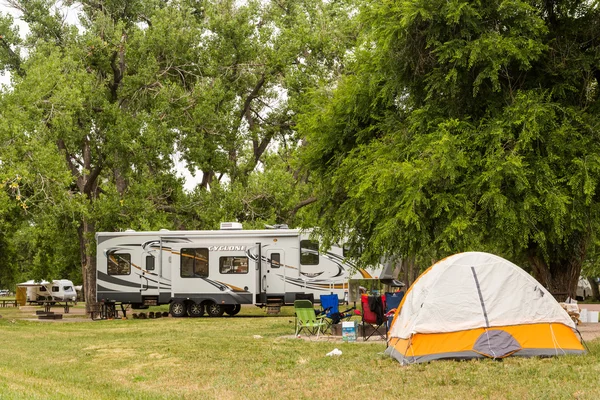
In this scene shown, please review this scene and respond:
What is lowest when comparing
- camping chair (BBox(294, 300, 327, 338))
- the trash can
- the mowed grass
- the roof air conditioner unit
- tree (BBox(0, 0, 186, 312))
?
the mowed grass

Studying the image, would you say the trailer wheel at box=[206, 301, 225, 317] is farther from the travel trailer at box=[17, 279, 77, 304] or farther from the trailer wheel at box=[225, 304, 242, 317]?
the travel trailer at box=[17, 279, 77, 304]

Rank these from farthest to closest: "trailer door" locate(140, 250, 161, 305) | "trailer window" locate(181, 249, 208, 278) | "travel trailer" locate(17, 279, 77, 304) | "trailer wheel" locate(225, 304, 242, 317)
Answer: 1. "travel trailer" locate(17, 279, 77, 304)
2. "trailer wheel" locate(225, 304, 242, 317)
3. "trailer door" locate(140, 250, 161, 305)
4. "trailer window" locate(181, 249, 208, 278)

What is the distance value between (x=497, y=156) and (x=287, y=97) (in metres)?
17.6

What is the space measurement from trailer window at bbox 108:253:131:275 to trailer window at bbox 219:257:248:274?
3.30 metres

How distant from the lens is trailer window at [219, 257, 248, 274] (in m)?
25.7

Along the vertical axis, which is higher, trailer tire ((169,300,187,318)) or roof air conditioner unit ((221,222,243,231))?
roof air conditioner unit ((221,222,243,231))

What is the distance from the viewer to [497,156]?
46.5 feet

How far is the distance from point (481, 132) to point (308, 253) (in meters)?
11.5

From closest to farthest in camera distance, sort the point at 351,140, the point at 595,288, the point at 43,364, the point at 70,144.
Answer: the point at 43,364 → the point at 351,140 → the point at 70,144 → the point at 595,288

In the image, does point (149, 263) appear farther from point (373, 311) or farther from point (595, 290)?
point (595, 290)

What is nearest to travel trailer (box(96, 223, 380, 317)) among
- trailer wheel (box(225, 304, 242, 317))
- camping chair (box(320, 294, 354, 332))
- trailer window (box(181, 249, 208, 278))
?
trailer window (box(181, 249, 208, 278))

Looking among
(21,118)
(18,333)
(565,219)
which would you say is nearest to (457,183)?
(565,219)

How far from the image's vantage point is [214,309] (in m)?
26.3

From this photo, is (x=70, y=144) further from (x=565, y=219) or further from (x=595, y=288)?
(x=595, y=288)
